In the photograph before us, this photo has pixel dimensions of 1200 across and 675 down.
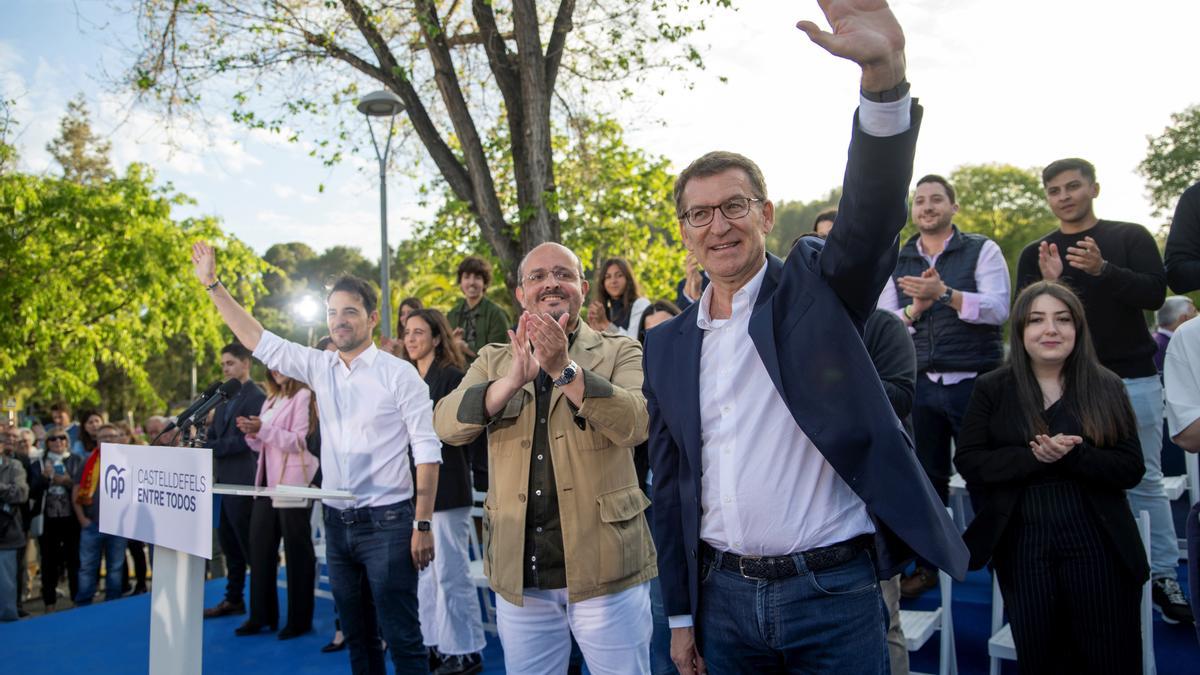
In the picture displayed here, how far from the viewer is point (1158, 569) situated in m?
4.26

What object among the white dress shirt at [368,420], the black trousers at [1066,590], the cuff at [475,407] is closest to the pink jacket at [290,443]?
the white dress shirt at [368,420]

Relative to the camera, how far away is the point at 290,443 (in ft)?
19.5

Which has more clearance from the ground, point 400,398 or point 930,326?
point 930,326

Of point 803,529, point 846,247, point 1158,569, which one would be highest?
point 846,247

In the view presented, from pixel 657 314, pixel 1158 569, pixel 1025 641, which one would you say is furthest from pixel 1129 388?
pixel 657 314

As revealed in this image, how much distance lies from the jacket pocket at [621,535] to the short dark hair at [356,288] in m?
1.88

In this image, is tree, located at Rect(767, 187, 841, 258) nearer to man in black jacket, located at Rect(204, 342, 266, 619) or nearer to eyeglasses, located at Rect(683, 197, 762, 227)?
man in black jacket, located at Rect(204, 342, 266, 619)

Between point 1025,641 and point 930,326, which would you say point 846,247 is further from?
point 930,326

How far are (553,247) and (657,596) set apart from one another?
1.86 metres

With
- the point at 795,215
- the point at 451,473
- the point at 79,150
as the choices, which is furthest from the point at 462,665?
the point at 795,215

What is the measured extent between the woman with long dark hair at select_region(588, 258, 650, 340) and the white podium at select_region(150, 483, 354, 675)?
11.9 feet

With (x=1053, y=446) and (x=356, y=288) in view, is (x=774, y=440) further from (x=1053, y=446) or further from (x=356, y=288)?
(x=356, y=288)

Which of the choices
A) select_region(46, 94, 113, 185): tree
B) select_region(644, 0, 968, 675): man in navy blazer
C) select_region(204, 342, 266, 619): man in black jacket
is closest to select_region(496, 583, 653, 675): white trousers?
select_region(644, 0, 968, 675): man in navy blazer

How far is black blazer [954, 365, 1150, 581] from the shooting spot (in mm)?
3146
